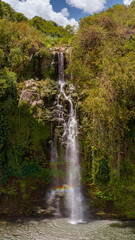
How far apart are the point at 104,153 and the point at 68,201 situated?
2982mm

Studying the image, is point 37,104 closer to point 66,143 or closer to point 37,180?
point 66,143

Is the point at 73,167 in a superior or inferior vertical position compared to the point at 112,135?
inferior

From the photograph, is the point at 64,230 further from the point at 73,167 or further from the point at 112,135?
the point at 112,135

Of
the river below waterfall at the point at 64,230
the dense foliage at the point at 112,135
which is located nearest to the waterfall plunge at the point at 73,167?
the dense foliage at the point at 112,135

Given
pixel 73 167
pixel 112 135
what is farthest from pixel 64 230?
pixel 112 135

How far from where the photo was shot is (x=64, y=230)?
6.74 meters

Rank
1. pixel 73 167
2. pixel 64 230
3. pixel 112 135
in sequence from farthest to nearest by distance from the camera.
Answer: pixel 73 167
pixel 112 135
pixel 64 230

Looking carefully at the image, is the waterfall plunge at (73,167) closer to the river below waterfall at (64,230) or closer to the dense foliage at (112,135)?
the dense foliage at (112,135)

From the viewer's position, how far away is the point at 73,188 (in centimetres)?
916

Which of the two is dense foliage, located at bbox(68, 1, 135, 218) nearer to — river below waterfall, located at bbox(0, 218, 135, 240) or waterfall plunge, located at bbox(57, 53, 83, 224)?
waterfall plunge, located at bbox(57, 53, 83, 224)

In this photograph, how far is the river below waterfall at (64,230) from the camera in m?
6.22

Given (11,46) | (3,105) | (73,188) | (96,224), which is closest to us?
(96,224)

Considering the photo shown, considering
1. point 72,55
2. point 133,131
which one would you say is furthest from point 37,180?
point 72,55

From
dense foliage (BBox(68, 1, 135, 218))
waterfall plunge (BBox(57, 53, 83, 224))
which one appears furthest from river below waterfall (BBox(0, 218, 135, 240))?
dense foliage (BBox(68, 1, 135, 218))
